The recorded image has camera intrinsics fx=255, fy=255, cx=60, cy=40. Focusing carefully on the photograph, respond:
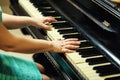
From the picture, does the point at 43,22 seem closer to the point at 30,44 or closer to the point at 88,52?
the point at 30,44

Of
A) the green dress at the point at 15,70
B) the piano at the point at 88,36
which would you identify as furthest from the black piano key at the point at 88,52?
the green dress at the point at 15,70

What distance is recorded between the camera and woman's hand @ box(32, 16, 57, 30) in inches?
76.2

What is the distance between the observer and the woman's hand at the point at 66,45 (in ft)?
5.32

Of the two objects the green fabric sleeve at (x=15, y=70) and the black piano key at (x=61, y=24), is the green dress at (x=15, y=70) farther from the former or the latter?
the black piano key at (x=61, y=24)

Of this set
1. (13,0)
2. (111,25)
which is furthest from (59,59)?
(13,0)

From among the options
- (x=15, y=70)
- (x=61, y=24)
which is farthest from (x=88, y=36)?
(x=15, y=70)

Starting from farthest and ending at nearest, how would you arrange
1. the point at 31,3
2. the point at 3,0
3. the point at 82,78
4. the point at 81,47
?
the point at 3,0 < the point at 31,3 < the point at 81,47 < the point at 82,78

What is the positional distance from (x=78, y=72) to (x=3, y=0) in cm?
324

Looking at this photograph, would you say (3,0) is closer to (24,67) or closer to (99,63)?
(24,67)

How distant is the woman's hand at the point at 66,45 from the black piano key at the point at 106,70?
26 cm

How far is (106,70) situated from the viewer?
4.59 feet

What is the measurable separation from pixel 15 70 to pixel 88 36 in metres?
0.53

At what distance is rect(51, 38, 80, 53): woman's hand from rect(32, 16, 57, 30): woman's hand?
10.9 inches

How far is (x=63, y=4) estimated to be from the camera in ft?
6.89
